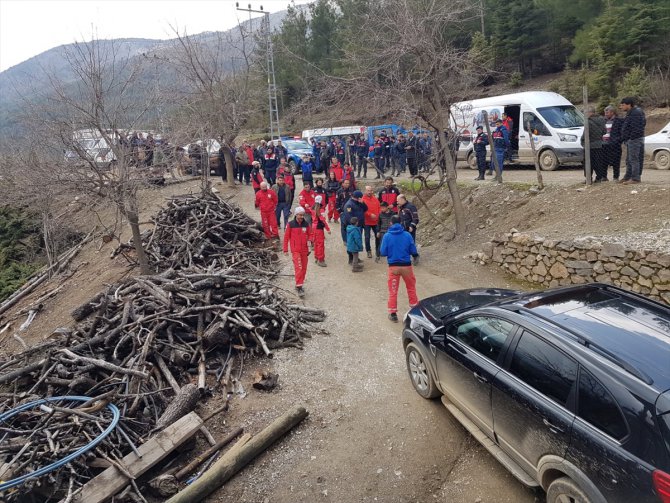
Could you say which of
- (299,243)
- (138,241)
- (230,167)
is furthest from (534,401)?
(230,167)

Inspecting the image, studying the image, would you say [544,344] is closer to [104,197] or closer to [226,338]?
[226,338]

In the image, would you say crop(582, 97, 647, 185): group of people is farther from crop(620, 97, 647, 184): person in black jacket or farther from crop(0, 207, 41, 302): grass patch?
crop(0, 207, 41, 302): grass patch

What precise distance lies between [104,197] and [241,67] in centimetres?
1253

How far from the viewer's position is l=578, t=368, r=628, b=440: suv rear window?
3.07 m

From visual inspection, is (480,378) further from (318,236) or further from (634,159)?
(634,159)

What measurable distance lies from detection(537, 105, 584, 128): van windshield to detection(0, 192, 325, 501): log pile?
1198 cm

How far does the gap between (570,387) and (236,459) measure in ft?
11.3

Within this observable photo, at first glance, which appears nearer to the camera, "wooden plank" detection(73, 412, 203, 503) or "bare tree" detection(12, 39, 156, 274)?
"wooden plank" detection(73, 412, 203, 503)

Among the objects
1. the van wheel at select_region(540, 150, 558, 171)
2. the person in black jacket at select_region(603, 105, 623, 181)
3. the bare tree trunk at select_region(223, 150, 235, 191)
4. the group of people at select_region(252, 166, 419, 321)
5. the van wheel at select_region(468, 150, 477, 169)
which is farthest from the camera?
the bare tree trunk at select_region(223, 150, 235, 191)

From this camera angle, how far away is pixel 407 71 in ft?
38.5

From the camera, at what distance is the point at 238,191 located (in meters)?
20.0

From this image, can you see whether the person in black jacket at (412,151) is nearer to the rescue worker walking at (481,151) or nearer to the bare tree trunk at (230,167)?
the rescue worker walking at (481,151)

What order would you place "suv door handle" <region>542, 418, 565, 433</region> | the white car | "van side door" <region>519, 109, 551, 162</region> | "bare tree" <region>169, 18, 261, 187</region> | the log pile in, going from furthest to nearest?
"bare tree" <region>169, 18, 261, 187</region> → "van side door" <region>519, 109, 551, 162</region> → the white car → the log pile → "suv door handle" <region>542, 418, 565, 433</region>

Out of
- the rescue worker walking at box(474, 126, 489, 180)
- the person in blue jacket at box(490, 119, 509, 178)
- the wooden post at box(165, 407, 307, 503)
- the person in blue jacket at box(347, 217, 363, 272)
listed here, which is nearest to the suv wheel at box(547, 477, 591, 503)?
the wooden post at box(165, 407, 307, 503)
